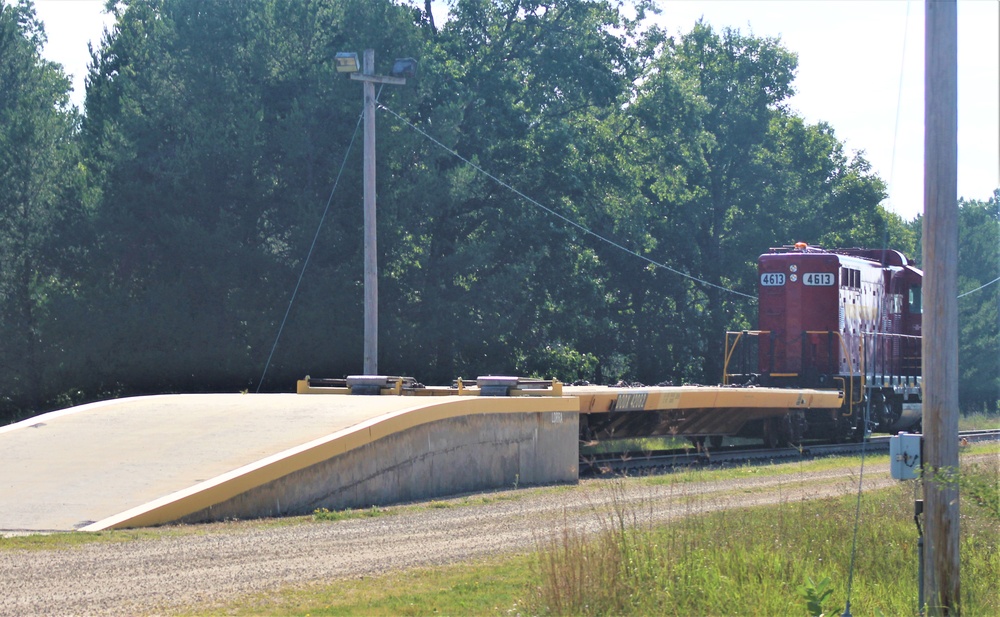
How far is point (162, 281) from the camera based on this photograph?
32.8 meters

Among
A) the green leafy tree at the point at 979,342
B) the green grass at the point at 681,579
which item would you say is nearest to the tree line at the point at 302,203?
the green grass at the point at 681,579

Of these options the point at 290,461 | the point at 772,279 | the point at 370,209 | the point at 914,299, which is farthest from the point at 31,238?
the point at 914,299

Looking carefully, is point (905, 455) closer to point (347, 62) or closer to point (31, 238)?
point (347, 62)

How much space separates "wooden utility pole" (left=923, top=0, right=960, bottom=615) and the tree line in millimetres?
25728

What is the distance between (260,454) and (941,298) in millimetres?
7760

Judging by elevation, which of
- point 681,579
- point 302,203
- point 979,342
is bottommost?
point 681,579

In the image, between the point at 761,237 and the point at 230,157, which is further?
the point at 761,237

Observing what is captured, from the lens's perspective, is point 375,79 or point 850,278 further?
point 850,278

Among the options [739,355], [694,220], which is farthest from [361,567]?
[694,220]

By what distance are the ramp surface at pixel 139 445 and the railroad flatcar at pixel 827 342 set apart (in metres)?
12.4

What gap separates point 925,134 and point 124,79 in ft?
102

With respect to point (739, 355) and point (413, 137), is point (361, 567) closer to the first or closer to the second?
point (739, 355)

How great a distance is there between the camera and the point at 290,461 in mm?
12383

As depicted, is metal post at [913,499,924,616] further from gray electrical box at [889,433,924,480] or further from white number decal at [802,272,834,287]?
white number decal at [802,272,834,287]
